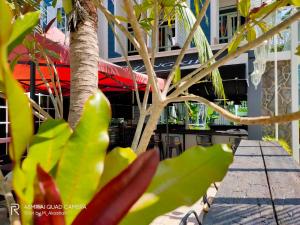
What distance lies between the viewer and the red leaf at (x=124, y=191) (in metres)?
0.36

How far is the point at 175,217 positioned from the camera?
13.9 feet

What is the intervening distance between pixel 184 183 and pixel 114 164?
0.13m

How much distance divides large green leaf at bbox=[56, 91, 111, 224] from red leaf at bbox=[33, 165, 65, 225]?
1.7 inches

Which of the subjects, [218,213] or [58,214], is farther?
[218,213]

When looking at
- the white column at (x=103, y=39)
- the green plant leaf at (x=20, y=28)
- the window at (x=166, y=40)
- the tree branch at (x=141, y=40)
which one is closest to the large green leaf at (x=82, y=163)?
the green plant leaf at (x=20, y=28)

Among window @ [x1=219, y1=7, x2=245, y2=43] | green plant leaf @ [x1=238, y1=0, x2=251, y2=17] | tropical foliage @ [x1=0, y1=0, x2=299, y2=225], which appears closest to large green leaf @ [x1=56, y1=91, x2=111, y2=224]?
tropical foliage @ [x1=0, y1=0, x2=299, y2=225]

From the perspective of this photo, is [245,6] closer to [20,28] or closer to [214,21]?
[20,28]

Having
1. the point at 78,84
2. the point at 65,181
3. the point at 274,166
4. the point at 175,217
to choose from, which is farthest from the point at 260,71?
the point at 65,181

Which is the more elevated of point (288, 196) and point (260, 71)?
point (260, 71)

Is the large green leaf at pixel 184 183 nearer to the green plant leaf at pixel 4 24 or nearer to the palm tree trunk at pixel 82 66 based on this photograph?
the green plant leaf at pixel 4 24

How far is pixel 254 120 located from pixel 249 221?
141 cm

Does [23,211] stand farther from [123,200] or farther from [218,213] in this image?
[218,213]

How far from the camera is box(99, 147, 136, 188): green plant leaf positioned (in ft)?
1.59

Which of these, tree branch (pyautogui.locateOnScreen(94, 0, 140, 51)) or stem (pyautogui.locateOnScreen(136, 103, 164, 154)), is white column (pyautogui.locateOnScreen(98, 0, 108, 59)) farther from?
stem (pyautogui.locateOnScreen(136, 103, 164, 154))
